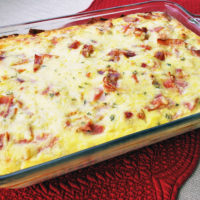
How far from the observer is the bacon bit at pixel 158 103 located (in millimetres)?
1599

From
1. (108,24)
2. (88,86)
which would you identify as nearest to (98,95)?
(88,86)

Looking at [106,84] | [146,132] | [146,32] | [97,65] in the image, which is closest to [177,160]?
[146,132]

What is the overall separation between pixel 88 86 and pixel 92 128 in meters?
0.33

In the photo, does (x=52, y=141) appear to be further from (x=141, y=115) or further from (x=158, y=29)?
(x=158, y=29)

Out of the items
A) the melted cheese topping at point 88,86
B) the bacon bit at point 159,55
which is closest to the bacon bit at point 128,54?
the melted cheese topping at point 88,86

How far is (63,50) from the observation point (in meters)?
2.00

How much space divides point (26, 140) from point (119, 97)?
618mm

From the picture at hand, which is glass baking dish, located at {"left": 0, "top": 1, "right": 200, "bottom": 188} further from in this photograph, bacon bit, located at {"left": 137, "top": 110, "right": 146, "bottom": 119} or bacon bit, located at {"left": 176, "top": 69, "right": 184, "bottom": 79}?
bacon bit, located at {"left": 176, "top": 69, "right": 184, "bottom": 79}

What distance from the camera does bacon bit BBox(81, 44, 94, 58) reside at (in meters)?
1.93

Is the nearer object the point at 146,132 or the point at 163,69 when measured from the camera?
the point at 146,132

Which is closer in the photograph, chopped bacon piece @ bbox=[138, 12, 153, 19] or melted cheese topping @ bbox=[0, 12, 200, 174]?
melted cheese topping @ bbox=[0, 12, 200, 174]

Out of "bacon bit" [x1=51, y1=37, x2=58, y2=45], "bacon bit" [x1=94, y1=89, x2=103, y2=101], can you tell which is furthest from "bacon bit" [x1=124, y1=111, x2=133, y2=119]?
"bacon bit" [x1=51, y1=37, x2=58, y2=45]

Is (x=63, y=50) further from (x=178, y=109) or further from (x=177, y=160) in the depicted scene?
(x=177, y=160)

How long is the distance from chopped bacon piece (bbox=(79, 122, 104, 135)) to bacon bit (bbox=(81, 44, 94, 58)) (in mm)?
624
